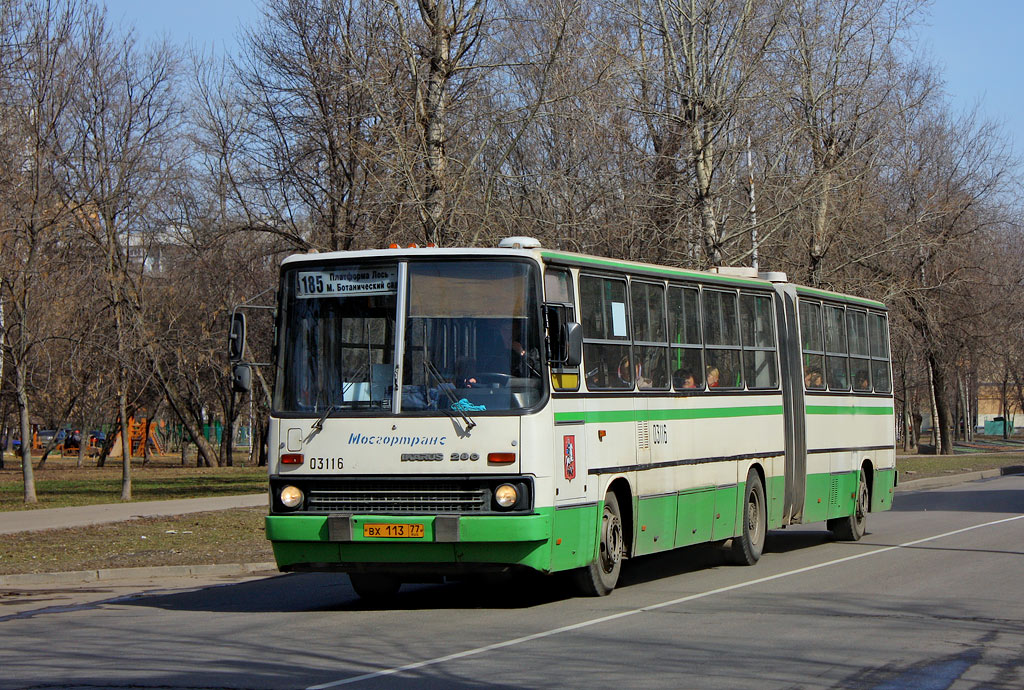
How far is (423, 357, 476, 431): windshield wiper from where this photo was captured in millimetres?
11219

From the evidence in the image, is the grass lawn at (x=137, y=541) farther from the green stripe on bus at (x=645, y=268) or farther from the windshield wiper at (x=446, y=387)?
the green stripe on bus at (x=645, y=268)

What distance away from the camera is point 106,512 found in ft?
80.6

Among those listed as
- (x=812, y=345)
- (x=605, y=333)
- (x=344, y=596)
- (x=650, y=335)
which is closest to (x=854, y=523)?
(x=812, y=345)

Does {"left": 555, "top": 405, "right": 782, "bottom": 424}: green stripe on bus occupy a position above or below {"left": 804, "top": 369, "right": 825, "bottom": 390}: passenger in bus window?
below

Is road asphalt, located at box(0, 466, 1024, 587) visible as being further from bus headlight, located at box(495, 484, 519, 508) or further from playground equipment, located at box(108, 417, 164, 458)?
playground equipment, located at box(108, 417, 164, 458)

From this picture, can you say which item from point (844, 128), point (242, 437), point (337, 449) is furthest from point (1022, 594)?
point (242, 437)

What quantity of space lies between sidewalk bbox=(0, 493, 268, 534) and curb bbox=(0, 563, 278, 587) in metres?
5.35

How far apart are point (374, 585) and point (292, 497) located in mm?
1662

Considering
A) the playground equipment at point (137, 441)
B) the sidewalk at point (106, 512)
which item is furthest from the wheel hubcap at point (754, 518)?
the playground equipment at point (137, 441)

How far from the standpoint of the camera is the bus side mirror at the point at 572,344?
36.9 feet

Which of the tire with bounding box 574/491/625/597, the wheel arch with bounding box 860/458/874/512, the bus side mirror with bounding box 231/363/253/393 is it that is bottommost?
the tire with bounding box 574/491/625/597

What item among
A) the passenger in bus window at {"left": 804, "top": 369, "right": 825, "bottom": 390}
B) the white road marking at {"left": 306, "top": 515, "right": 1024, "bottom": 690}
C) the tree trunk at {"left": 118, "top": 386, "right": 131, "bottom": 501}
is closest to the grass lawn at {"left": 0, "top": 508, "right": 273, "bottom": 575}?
the tree trunk at {"left": 118, "top": 386, "right": 131, "bottom": 501}

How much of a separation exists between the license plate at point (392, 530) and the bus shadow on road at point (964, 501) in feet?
53.7

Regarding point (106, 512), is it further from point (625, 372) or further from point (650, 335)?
point (625, 372)
